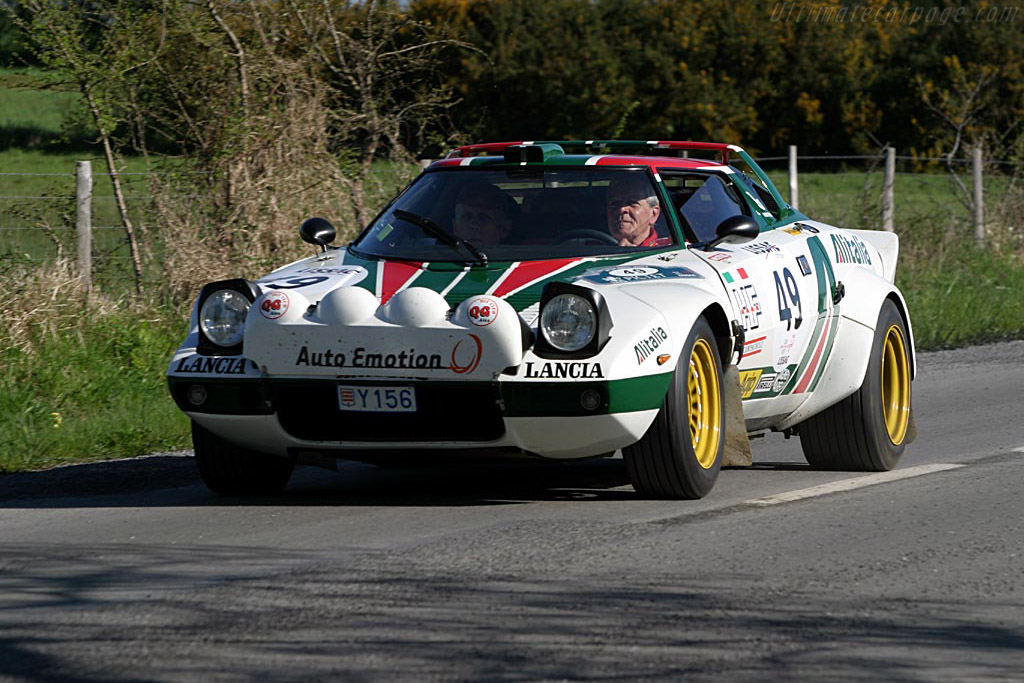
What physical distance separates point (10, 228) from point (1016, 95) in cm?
4974

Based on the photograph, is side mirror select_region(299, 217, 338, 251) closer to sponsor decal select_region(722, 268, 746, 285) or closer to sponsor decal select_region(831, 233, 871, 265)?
sponsor decal select_region(722, 268, 746, 285)

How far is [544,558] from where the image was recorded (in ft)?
18.5

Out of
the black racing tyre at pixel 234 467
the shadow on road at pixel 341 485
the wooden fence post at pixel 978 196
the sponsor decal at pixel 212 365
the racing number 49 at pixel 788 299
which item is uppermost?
the sponsor decal at pixel 212 365

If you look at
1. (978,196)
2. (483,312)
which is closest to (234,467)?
(483,312)

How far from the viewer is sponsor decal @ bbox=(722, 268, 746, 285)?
24.2 ft

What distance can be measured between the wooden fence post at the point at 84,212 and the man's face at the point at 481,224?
19.7 ft

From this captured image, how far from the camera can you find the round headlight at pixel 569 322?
6.44 meters

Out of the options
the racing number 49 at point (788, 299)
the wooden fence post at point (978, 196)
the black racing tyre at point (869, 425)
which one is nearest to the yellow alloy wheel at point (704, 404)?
the racing number 49 at point (788, 299)

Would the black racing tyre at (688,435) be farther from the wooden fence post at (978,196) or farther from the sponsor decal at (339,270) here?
the wooden fence post at (978,196)

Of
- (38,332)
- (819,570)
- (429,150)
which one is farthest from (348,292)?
(429,150)

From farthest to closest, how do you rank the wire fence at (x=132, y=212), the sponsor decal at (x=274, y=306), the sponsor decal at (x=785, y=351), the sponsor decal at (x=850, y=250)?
1. the wire fence at (x=132, y=212)
2. the sponsor decal at (x=850, y=250)
3. the sponsor decal at (x=785, y=351)
4. the sponsor decal at (x=274, y=306)

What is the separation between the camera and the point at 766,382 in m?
7.70

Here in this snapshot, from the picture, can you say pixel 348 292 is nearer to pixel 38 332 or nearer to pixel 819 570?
pixel 819 570

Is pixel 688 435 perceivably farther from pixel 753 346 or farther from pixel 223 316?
pixel 223 316
